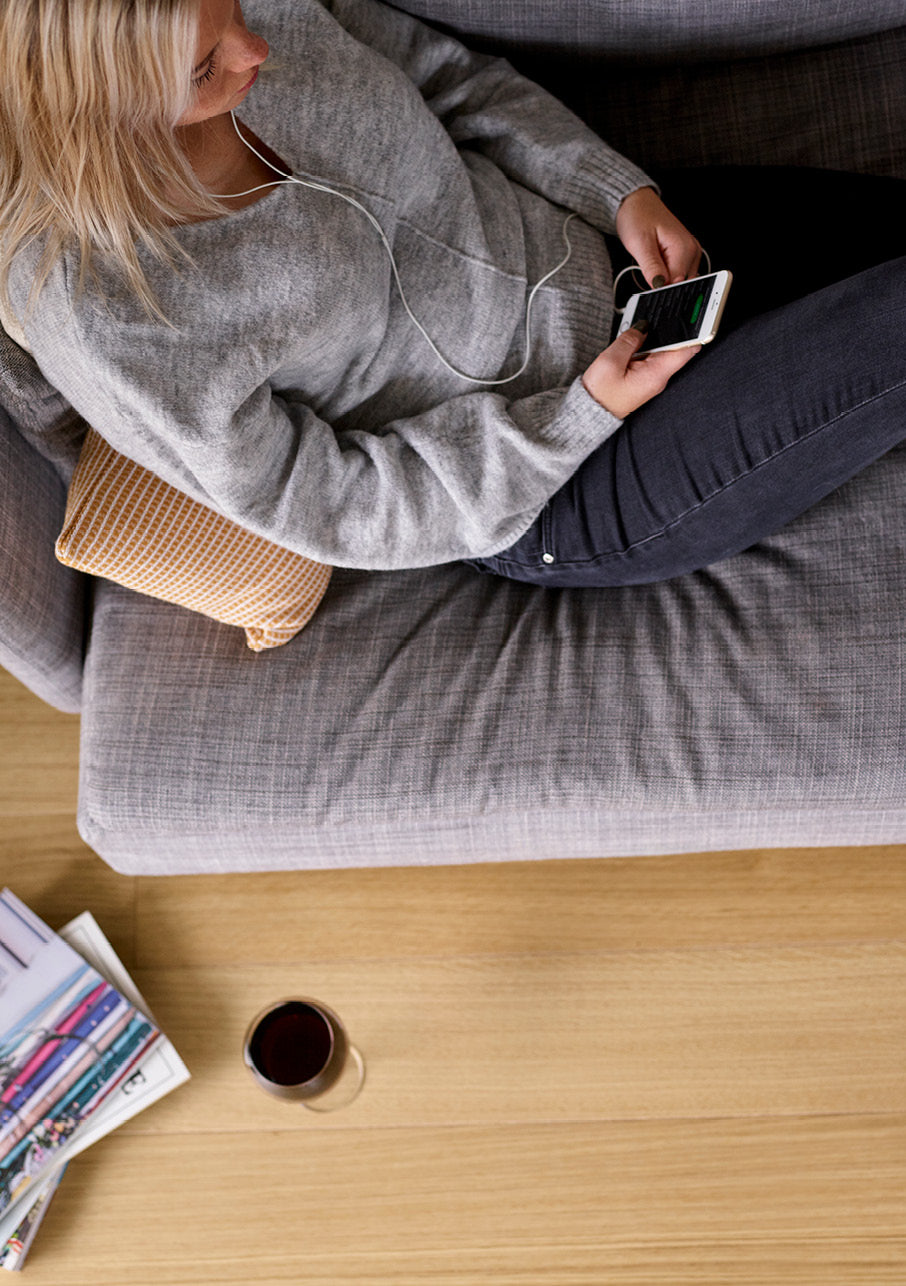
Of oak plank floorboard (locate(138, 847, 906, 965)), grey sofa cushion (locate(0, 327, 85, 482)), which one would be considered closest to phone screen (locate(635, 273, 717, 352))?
grey sofa cushion (locate(0, 327, 85, 482))

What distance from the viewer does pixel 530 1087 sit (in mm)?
1319

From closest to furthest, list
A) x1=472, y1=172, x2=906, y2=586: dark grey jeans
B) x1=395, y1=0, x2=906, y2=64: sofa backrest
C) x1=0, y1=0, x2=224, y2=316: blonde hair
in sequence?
x1=0, y1=0, x2=224, y2=316: blonde hair, x1=472, y1=172, x2=906, y2=586: dark grey jeans, x1=395, y1=0, x2=906, y2=64: sofa backrest

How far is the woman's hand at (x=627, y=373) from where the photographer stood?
102 centimetres

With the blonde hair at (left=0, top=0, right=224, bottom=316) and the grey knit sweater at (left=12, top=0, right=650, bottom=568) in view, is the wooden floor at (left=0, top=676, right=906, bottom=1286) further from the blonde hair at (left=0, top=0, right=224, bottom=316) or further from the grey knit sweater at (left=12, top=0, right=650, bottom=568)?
the blonde hair at (left=0, top=0, right=224, bottom=316)

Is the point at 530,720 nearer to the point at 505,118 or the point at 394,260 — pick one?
the point at 394,260

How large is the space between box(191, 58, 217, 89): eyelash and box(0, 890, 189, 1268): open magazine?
1.06 m

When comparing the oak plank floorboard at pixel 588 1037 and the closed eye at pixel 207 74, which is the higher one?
the closed eye at pixel 207 74

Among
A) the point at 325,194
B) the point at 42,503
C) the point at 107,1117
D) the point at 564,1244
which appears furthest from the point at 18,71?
the point at 564,1244

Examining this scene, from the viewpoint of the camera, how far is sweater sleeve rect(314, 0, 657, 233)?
1.13 metres

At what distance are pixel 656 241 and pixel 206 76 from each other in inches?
20.4

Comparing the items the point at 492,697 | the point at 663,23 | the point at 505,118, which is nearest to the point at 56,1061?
the point at 492,697

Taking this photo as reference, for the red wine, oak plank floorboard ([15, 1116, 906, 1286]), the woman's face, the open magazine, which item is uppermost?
the woman's face

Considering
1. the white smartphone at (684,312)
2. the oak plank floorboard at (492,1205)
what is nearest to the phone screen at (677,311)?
the white smartphone at (684,312)

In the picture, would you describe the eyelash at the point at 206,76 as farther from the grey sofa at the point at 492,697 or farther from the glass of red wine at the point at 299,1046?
the glass of red wine at the point at 299,1046
